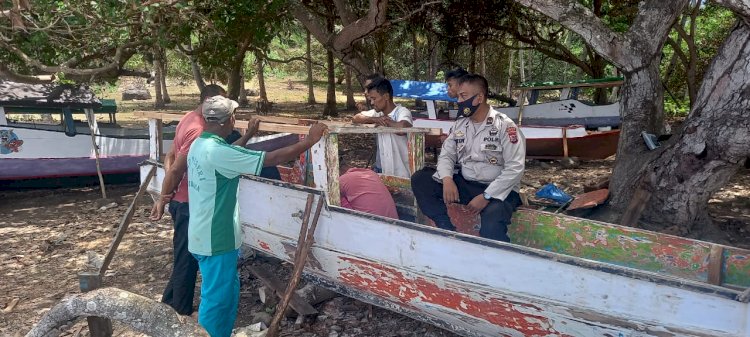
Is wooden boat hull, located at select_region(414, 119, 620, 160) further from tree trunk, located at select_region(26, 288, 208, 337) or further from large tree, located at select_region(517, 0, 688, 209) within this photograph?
tree trunk, located at select_region(26, 288, 208, 337)

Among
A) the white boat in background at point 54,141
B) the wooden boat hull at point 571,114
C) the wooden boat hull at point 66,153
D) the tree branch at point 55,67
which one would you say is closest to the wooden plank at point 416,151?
the wooden boat hull at point 66,153

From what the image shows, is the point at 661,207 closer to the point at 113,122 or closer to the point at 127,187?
the point at 127,187

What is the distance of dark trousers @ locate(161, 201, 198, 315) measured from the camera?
12.8 ft

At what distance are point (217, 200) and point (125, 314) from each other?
1.66 m

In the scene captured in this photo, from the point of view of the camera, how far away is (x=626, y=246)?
12.9 ft

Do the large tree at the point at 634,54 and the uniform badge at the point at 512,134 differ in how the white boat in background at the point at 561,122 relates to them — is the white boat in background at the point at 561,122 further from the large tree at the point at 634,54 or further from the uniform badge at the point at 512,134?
the uniform badge at the point at 512,134

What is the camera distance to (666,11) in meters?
5.47

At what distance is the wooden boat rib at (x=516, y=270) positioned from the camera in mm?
2748

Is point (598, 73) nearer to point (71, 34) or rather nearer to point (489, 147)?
point (489, 147)

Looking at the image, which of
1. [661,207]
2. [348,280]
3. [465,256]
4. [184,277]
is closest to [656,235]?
[465,256]

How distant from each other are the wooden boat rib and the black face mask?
0.79m

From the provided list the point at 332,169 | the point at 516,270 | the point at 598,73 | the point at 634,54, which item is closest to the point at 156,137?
the point at 332,169

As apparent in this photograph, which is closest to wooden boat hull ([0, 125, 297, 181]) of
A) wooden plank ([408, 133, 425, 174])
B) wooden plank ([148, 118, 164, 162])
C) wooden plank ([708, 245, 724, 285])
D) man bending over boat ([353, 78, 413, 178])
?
wooden plank ([148, 118, 164, 162])

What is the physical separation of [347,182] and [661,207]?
310 centimetres
